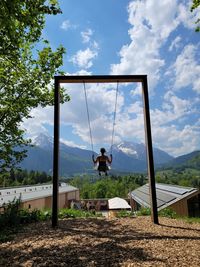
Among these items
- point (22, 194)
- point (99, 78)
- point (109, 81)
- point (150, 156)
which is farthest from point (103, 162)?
point (22, 194)

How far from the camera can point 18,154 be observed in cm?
1402

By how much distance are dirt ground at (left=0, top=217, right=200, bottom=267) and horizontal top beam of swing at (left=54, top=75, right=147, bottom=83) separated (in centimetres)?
560

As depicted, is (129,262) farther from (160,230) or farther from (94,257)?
(160,230)

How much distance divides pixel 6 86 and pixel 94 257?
11229 millimetres

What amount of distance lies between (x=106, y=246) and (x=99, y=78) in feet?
20.4

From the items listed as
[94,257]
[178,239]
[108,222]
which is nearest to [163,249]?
[178,239]

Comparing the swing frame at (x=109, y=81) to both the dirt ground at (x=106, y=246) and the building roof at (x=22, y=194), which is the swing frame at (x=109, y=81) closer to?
the dirt ground at (x=106, y=246)

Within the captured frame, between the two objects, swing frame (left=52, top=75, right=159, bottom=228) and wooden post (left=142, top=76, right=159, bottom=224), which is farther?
swing frame (left=52, top=75, right=159, bottom=228)

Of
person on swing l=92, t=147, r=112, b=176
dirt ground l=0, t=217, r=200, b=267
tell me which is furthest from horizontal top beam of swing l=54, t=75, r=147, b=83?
dirt ground l=0, t=217, r=200, b=267

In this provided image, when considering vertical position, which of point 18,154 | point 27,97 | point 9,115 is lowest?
point 18,154

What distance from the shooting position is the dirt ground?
5.20 meters

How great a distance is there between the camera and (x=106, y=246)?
6160 millimetres

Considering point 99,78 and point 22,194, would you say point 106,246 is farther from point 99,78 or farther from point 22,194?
point 22,194

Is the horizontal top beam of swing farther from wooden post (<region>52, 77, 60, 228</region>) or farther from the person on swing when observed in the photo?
the person on swing
